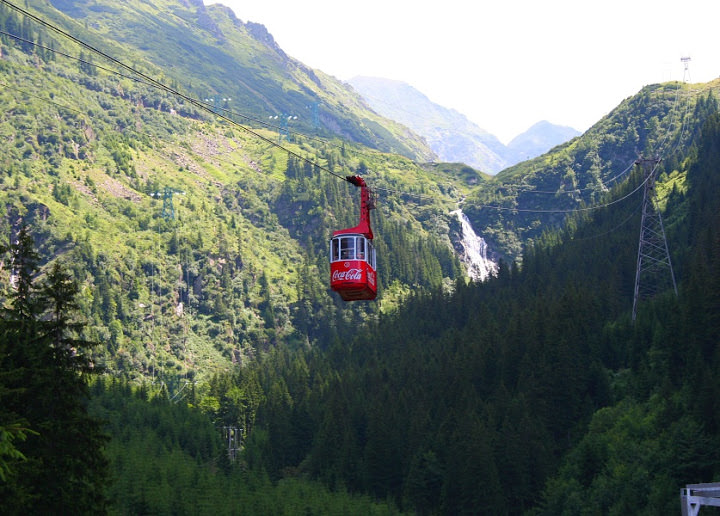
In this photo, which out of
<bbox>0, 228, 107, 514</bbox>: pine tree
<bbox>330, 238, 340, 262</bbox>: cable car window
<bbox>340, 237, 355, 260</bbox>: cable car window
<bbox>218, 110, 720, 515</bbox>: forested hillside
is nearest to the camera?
<bbox>0, 228, 107, 514</bbox>: pine tree

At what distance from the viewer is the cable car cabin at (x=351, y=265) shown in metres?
64.1

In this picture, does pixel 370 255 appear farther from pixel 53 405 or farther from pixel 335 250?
pixel 53 405

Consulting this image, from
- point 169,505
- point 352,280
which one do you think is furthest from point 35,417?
point 169,505

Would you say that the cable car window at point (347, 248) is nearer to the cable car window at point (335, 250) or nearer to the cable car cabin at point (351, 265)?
the cable car cabin at point (351, 265)

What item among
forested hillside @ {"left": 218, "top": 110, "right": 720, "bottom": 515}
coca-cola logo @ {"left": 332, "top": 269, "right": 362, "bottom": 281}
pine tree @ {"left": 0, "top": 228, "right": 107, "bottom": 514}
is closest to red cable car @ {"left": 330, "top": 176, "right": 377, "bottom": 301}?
coca-cola logo @ {"left": 332, "top": 269, "right": 362, "bottom": 281}

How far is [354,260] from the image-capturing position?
6444 cm

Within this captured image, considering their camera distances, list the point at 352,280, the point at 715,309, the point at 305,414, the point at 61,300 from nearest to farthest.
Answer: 1. the point at 61,300
2. the point at 352,280
3. the point at 715,309
4. the point at 305,414

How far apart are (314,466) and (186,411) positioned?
4027 cm

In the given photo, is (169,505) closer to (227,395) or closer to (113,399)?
(113,399)

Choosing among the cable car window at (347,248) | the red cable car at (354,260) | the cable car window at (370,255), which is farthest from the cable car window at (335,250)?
the cable car window at (370,255)

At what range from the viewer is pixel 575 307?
147625 millimetres

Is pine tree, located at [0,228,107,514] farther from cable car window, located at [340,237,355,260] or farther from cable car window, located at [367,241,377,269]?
cable car window, located at [367,241,377,269]

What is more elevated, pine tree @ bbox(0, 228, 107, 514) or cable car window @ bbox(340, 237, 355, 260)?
A: cable car window @ bbox(340, 237, 355, 260)

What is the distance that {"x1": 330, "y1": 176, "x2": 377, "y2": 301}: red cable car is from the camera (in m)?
64.1
